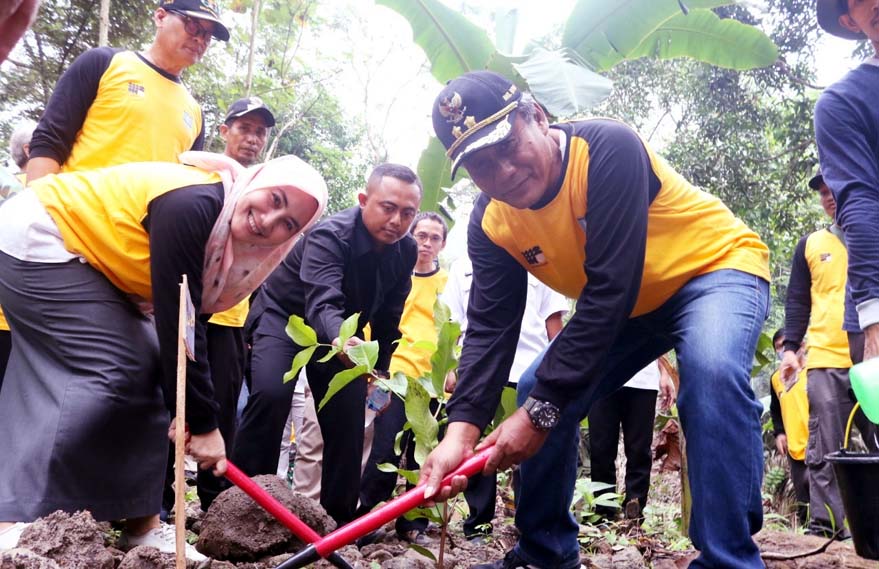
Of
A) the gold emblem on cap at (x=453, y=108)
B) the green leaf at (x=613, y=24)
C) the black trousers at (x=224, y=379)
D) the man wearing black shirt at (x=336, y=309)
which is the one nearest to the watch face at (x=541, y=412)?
the gold emblem on cap at (x=453, y=108)

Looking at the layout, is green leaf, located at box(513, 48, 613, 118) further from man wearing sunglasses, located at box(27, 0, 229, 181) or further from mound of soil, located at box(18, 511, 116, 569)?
mound of soil, located at box(18, 511, 116, 569)

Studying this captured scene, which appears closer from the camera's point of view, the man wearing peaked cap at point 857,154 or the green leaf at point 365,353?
the man wearing peaked cap at point 857,154

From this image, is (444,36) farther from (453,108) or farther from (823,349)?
(453,108)

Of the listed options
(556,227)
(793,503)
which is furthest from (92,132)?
(793,503)

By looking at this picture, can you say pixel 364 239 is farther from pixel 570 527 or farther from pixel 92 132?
pixel 570 527

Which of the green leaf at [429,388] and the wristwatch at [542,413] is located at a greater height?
the green leaf at [429,388]

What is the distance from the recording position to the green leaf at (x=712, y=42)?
17.3 feet

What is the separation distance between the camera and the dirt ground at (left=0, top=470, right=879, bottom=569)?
1.89m

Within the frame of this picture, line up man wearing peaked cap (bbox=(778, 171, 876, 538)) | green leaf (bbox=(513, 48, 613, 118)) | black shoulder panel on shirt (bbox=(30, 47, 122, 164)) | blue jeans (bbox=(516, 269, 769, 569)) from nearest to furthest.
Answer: blue jeans (bbox=(516, 269, 769, 569)) → black shoulder panel on shirt (bbox=(30, 47, 122, 164)) → man wearing peaked cap (bbox=(778, 171, 876, 538)) → green leaf (bbox=(513, 48, 613, 118))

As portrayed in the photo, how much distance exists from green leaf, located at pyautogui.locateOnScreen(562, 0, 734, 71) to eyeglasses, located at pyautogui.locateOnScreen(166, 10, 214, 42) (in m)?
3.00

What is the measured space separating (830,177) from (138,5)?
8749 millimetres

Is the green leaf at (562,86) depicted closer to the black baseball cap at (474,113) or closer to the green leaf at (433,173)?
the green leaf at (433,173)

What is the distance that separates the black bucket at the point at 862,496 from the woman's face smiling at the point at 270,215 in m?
1.68

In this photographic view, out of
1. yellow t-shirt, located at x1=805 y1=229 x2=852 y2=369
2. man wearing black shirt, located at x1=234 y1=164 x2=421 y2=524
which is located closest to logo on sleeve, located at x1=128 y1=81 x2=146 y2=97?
man wearing black shirt, located at x1=234 y1=164 x2=421 y2=524
